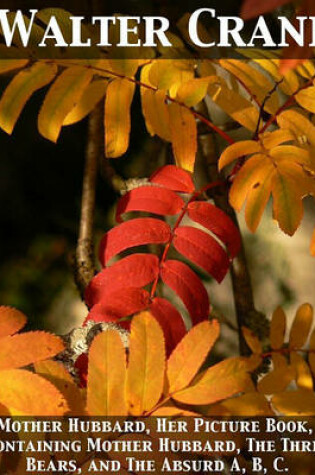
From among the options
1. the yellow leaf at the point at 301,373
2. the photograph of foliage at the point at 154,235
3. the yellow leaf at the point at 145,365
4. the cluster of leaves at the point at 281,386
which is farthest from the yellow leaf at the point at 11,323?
the yellow leaf at the point at 301,373

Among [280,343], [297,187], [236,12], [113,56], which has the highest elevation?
[236,12]

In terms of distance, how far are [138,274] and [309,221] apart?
394mm

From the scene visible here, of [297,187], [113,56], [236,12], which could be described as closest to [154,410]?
[297,187]

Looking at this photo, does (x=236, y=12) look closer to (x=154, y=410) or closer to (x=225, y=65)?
(x=225, y=65)

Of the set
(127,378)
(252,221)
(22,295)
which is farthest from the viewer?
(22,295)

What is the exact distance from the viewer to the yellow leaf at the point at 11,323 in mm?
512

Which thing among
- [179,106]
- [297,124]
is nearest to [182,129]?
[179,106]

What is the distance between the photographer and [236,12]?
2.79 feet

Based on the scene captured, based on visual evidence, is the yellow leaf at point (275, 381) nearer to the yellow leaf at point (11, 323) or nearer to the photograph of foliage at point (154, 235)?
the photograph of foliage at point (154, 235)

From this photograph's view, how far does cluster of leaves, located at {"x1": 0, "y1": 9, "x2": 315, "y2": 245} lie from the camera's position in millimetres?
581

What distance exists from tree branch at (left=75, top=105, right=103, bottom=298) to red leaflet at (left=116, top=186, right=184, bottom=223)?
0.13 metres

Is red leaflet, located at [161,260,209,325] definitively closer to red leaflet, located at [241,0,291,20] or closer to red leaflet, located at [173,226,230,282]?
red leaflet, located at [173,226,230,282]

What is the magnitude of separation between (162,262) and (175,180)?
11 cm

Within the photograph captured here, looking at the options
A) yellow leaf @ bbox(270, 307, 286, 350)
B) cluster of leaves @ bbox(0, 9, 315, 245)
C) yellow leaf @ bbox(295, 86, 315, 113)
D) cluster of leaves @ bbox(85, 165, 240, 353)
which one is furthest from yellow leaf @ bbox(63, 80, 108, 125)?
yellow leaf @ bbox(270, 307, 286, 350)
